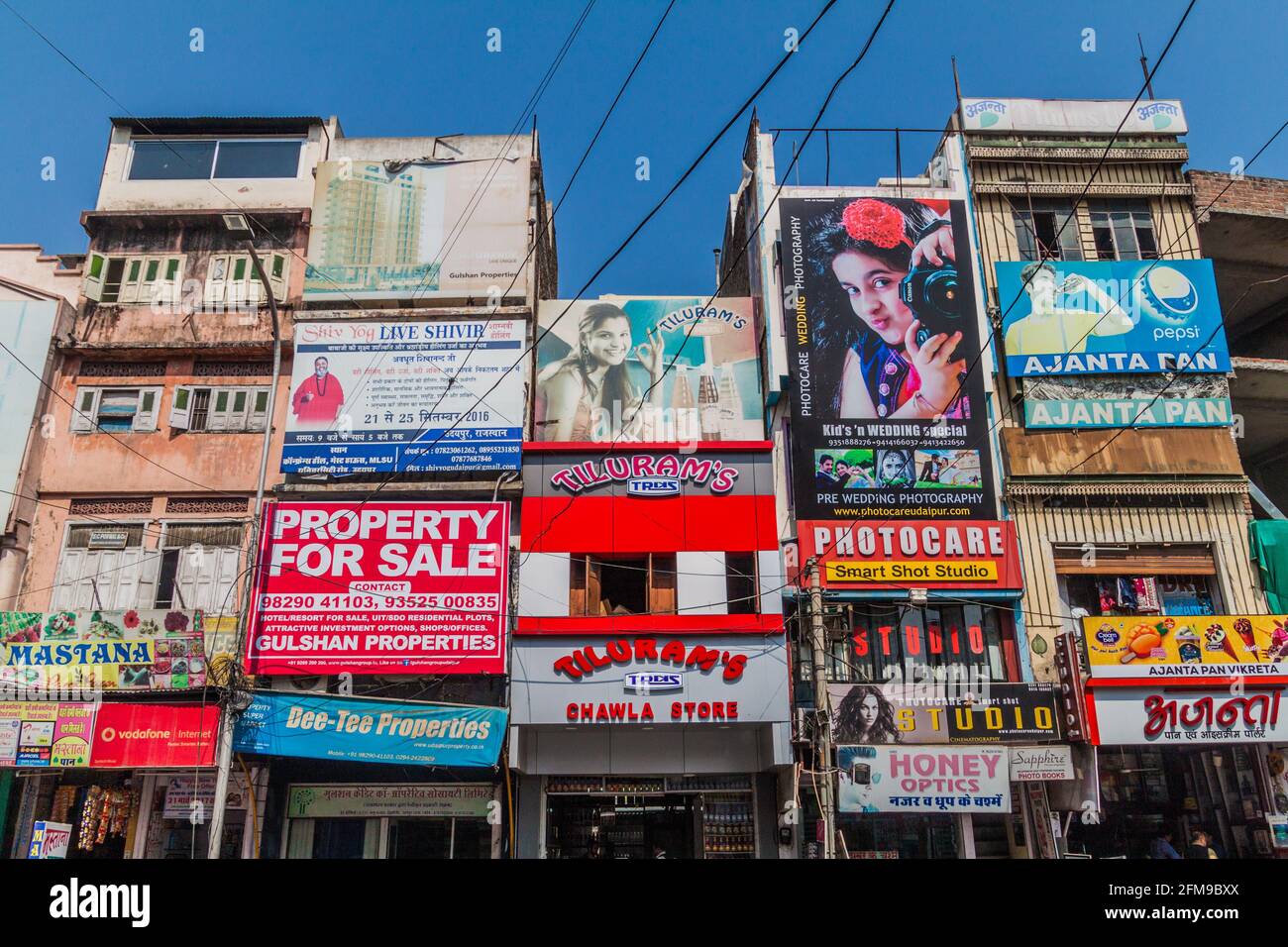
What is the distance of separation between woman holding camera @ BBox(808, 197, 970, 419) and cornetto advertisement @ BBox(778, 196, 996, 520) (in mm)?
25

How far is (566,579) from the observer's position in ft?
64.5

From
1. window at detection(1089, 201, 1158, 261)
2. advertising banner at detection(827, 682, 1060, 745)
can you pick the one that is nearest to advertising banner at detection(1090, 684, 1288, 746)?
advertising banner at detection(827, 682, 1060, 745)

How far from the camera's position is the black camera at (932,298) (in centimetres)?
2209

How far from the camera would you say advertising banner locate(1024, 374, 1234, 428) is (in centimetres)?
2123

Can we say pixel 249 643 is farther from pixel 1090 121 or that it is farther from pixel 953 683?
pixel 1090 121

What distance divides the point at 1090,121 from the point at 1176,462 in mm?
9347

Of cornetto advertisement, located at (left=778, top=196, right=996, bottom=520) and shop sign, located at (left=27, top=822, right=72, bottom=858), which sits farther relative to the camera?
cornetto advertisement, located at (left=778, top=196, right=996, bottom=520)

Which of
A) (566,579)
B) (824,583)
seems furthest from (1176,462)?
(566,579)

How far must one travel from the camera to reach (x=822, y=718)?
15.3 metres

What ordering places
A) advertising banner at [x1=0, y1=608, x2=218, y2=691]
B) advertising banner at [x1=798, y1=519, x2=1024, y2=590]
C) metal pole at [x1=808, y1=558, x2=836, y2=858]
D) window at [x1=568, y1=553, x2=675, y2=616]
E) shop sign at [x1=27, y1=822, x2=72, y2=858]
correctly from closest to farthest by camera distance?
metal pole at [x1=808, y1=558, x2=836, y2=858] → shop sign at [x1=27, y1=822, x2=72, y2=858] → advertising banner at [x1=0, y1=608, x2=218, y2=691] → window at [x1=568, y1=553, x2=675, y2=616] → advertising banner at [x1=798, y1=519, x2=1024, y2=590]

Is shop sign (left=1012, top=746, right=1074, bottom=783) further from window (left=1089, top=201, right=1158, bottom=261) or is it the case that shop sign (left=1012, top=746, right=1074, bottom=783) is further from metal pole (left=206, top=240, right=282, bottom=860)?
metal pole (left=206, top=240, right=282, bottom=860)

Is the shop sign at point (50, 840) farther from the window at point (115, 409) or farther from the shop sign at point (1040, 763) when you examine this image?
the shop sign at point (1040, 763)

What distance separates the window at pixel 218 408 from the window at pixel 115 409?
1.84 ft

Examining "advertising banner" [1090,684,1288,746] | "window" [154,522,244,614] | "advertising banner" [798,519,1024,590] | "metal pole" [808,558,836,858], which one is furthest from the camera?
"window" [154,522,244,614]
